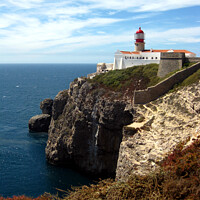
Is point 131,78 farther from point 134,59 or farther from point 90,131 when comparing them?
point 90,131

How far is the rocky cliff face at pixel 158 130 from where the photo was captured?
75.4 ft

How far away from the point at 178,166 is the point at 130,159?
8648 millimetres

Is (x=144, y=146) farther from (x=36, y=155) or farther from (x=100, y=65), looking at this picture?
(x=100, y=65)

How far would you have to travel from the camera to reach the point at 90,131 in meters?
47.3

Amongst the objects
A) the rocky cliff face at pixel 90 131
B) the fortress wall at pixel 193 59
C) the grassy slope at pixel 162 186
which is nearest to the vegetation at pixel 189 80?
the fortress wall at pixel 193 59

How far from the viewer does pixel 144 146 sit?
26000 millimetres

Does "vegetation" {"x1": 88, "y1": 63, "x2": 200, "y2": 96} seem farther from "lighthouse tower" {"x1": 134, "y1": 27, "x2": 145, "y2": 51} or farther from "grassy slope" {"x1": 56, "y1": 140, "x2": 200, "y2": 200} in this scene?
"grassy slope" {"x1": 56, "y1": 140, "x2": 200, "y2": 200}

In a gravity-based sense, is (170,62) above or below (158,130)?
above

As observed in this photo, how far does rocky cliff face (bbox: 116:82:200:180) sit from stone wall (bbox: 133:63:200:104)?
144cm

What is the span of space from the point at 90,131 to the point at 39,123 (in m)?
25.4

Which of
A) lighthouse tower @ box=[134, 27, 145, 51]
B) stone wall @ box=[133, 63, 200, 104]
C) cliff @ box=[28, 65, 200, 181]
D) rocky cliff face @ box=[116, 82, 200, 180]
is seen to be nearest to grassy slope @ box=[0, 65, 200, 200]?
rocky cliff face @ box=[116, 82, 200, 180]

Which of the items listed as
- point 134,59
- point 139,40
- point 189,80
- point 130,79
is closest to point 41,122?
point 134,59

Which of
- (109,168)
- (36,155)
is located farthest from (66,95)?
(109,168)

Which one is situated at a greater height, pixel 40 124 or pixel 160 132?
pixel 160 132
